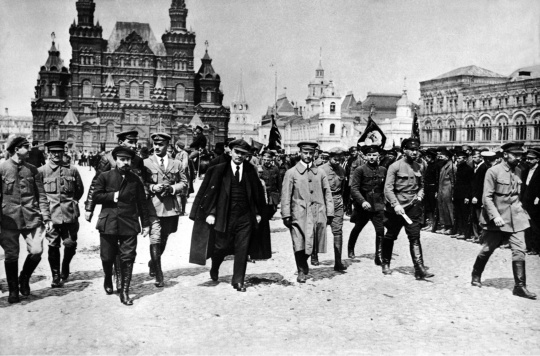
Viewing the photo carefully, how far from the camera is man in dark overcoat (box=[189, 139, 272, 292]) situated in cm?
728

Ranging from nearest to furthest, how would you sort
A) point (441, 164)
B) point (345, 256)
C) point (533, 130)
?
point (345, 256) → point (441, 164) → point (533, 130)

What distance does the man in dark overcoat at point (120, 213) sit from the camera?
21.6 feet

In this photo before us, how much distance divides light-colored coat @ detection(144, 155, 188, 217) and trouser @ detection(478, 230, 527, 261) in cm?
→ 424

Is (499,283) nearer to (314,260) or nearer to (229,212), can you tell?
(314,260)

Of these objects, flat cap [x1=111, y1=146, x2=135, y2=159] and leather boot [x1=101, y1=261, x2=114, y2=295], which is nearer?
flat cap [x1=111, y1=146, x2=135, y2=159]

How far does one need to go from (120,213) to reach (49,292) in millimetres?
1453

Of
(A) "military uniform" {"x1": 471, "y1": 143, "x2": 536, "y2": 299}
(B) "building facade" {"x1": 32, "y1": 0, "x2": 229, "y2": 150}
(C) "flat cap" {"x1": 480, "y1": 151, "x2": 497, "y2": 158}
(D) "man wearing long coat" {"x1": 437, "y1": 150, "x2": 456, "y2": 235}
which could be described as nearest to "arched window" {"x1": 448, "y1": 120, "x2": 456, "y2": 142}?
(B) "building facade" {"x1": 32, "y1": 0, "x2": 229, "y2": 150}

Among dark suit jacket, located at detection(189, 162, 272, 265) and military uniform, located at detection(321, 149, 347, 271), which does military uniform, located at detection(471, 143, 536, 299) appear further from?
dark suit jacket, located at detection(189, 162, 272, 265)

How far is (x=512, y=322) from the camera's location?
584 cm

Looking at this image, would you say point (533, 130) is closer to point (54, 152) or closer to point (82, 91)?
point (54, 152)

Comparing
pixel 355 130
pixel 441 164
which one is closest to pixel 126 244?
pixel 441 164

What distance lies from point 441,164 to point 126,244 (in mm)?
9034

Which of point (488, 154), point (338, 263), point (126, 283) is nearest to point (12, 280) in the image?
point (126, 283)

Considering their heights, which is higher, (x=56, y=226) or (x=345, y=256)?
(x=56, y=226)
